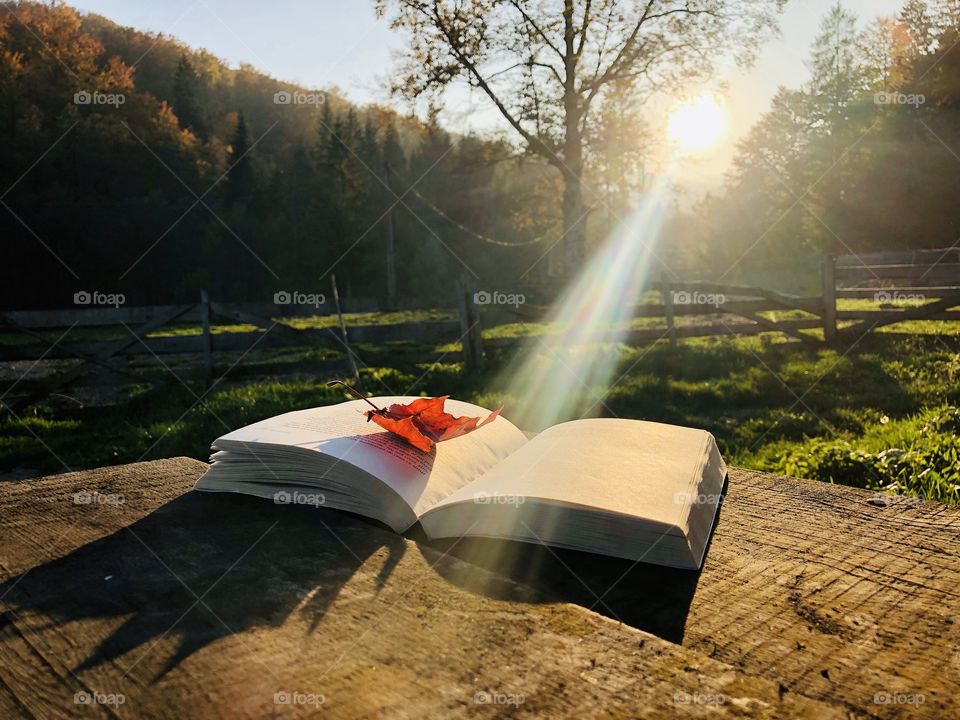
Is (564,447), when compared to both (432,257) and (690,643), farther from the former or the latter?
(432,257)

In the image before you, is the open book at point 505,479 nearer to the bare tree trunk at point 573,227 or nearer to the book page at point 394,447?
the book page at point 394,447

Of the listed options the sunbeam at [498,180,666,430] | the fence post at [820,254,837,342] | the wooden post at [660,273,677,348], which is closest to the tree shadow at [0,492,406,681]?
the sunbeam at [498,180,666,430]

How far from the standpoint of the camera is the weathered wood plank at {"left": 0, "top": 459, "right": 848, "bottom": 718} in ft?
2.75

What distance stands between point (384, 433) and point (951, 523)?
1204 millimetres

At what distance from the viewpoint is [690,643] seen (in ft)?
3.32

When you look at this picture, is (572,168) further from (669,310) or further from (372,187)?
(372,187)

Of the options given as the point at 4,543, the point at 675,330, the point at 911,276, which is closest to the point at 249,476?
the point at 4,543

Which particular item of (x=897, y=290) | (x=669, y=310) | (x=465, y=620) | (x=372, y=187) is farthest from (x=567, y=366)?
(x=372, y=187)

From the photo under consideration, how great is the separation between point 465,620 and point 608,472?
0.53 metres

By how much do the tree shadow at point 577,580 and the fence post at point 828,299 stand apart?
37.7 feet

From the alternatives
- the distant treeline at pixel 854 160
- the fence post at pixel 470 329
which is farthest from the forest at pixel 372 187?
the fence post at pixel 470 329

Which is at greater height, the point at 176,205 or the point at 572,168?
the point at 176,205

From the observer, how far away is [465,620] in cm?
104

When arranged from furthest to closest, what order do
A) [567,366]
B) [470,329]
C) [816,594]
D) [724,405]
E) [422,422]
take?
[470,329], [567,366], [724,405], [422,422], [816,594]
